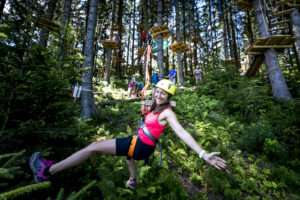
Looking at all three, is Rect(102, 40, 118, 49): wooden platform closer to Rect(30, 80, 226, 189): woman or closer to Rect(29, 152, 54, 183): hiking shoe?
Rect(30, 80, 226, 189): woman

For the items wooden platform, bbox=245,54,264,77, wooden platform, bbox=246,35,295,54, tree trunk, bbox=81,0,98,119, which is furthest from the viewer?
wooden platform, bbox=245,54,264,77

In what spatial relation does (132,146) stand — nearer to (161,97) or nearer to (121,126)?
(161,97)

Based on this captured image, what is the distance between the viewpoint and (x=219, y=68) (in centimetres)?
1240

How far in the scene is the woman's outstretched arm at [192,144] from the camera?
7.11 ft

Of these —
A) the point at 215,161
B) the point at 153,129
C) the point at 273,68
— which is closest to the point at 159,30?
the point at 273,68

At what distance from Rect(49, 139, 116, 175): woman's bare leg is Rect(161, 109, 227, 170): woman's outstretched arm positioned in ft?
2.89

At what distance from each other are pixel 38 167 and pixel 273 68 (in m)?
11.2

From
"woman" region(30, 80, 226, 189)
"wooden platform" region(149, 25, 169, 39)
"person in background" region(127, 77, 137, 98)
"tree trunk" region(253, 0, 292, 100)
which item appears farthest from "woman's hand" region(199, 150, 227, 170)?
"person in background" region(127, 77, 137, 98)

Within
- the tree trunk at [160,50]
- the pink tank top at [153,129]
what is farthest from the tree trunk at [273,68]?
the pink tank top at [153,129]

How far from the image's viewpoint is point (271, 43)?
32.9 ft

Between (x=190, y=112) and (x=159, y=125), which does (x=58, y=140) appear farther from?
(x=190, y=112)

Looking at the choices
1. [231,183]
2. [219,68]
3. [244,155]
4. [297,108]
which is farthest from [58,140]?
[219,68]

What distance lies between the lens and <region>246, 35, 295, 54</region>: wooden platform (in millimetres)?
9422

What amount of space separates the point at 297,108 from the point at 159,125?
769cm
